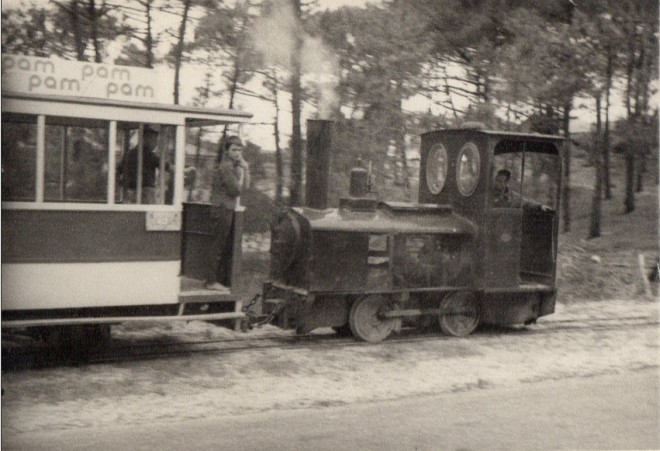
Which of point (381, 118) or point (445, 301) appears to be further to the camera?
point (381, 118)

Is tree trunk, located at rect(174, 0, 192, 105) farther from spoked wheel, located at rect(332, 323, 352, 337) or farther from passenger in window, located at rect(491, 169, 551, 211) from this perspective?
passenger in window, located at rect(491, 169, 551, 211)

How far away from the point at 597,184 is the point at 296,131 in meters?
5.47

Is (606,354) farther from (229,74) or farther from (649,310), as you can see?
(229,74)

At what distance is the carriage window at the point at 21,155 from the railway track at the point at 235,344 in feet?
5.02

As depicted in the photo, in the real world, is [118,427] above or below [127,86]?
below

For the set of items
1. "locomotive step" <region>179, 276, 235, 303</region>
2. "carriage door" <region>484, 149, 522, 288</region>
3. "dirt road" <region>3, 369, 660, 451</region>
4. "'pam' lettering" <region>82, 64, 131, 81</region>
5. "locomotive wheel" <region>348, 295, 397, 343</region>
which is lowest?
"dirt road" <region>3, 369, 660, 451</region>

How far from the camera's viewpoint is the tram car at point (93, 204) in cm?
632

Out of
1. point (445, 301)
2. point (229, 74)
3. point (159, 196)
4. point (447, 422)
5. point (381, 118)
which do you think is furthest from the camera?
point (381, 118)

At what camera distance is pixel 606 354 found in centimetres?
856

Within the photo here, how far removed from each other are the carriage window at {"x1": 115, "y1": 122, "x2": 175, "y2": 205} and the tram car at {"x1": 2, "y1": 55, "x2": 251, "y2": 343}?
0.01 metres

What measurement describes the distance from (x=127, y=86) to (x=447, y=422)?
154 inches

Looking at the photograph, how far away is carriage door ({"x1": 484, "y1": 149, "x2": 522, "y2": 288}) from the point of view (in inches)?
376

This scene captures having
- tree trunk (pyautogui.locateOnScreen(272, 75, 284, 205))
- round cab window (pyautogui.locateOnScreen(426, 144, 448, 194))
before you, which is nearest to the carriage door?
round cab window (pyautogui.locateOnScreen(426, 144, 448, 194))

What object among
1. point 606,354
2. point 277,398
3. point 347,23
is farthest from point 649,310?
point 277,398
